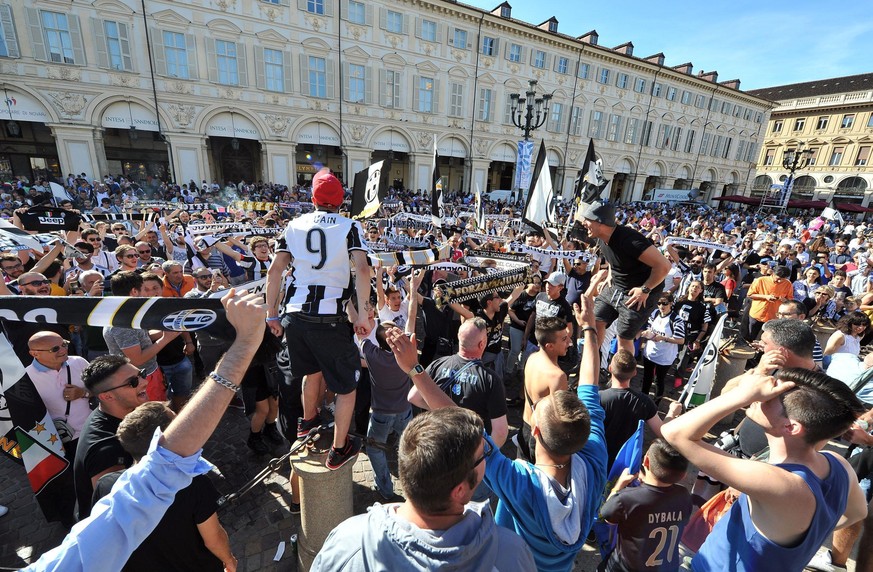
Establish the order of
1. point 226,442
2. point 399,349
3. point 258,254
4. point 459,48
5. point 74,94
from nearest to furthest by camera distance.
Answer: point 399,349 < point 226,442 < point 258,254 < point 74,94 < point 459,48

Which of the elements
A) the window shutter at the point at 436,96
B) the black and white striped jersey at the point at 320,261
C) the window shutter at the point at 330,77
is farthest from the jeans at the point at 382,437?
the window shutter at the point at 436,96

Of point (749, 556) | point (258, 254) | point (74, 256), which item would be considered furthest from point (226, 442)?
point (749, 556)

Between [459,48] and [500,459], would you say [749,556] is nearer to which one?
[500,459]

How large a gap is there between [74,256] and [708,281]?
1101 cm

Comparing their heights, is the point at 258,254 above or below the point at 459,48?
below

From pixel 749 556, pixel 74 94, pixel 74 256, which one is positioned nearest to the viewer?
pixel 749 556

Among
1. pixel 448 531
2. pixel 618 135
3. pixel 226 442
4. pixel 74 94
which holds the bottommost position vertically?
pixel 226 442

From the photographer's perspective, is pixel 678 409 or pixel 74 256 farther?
pixel 74 256

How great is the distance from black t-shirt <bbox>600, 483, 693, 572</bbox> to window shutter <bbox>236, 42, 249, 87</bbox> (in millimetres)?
29536

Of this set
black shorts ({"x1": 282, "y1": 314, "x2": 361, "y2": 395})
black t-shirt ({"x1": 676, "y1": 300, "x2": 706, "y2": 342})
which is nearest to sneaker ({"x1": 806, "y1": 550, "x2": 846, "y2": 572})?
black t-shirt ({"x1": 676, "y1": 300, "x2": 706, "y2": 342})

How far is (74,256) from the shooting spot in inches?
249

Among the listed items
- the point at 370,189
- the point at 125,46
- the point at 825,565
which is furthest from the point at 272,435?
the point at 125,46

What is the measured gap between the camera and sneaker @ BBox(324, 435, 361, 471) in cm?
290

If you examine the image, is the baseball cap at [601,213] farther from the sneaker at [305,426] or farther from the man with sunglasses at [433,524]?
the sneaker at [305,426]
